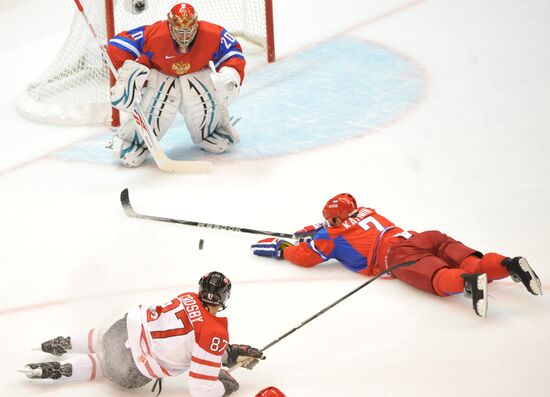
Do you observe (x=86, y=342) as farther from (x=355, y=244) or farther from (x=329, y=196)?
(x=329, y=196)

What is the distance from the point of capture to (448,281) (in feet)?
11.6

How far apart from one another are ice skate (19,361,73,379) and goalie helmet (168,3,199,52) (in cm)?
204

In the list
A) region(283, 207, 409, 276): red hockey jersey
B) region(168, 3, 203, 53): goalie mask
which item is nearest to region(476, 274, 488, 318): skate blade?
region(283, 207, 409, 276): red hockey jersey

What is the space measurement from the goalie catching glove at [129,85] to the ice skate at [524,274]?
7.09 feet

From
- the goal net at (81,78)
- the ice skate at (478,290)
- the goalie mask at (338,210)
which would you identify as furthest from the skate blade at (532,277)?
the goal net at (81,78)

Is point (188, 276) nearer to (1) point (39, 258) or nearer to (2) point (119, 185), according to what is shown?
(1) point (39, 258)

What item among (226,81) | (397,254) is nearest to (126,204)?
(226,81)

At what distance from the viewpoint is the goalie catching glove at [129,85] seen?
15.9 feet

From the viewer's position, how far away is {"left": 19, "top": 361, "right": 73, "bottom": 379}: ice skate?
3.18 meters

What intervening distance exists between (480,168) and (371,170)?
0.52 meters

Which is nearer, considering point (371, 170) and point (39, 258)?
point (39, 258)

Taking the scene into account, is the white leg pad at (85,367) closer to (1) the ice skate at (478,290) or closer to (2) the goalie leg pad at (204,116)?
(1) the ice skate at (478,290)

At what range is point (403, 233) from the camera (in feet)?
12.6

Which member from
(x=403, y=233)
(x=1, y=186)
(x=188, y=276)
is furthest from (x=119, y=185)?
(x=403, y=233)
